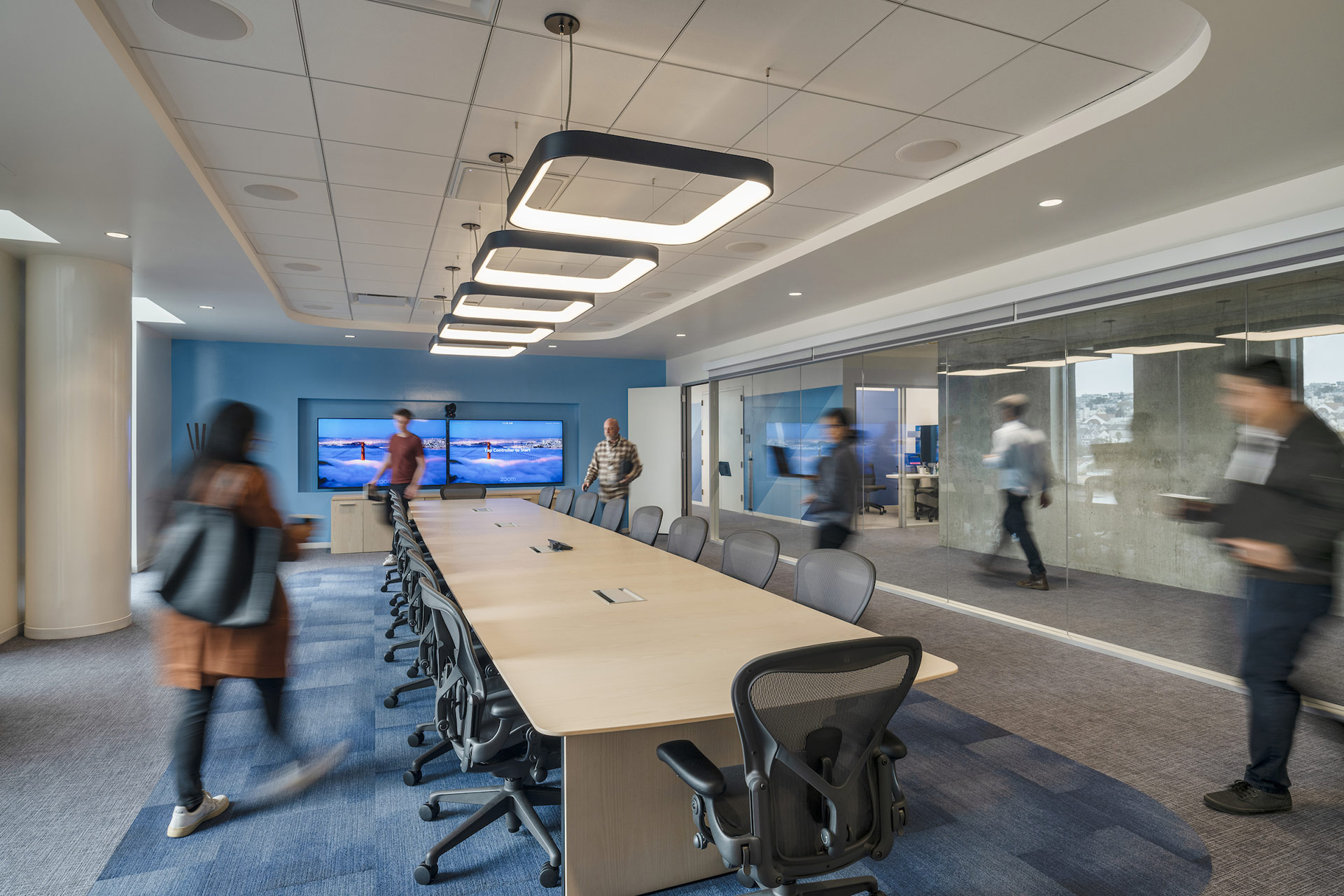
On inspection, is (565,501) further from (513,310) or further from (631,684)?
(631,684)

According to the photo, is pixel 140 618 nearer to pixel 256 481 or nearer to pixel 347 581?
pixel 347 581

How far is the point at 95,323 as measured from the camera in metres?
5.36

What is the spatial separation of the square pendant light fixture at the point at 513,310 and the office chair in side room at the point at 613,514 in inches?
69.0

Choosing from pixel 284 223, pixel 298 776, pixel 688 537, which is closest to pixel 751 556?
pixel 688 537

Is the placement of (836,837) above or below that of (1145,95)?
below

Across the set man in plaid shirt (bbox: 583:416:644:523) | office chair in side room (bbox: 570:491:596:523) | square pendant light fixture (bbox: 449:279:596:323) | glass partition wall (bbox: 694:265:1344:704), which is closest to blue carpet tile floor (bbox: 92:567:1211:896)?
glass partition wall (bbox: 694:265:1344:704)

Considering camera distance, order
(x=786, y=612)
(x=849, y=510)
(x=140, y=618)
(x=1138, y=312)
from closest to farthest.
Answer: (x=786, y=612) < (x=1138, y=312) < (x=849, y=510) < (x=140, y=618)

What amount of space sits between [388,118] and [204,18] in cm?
89

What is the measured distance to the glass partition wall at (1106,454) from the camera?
402cm

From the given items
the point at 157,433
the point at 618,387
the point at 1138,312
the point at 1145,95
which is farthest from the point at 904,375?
the point at 157,433

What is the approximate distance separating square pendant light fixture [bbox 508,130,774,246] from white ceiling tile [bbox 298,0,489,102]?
0.58 meters

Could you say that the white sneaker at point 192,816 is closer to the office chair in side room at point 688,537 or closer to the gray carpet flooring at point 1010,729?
the gray carpet flooring at point 1010,729

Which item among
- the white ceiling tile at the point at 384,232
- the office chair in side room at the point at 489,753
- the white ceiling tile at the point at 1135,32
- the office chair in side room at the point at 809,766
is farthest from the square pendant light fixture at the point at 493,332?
the office chair in side room at the point at 809,766

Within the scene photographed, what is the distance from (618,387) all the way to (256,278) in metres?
6.41
